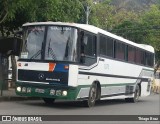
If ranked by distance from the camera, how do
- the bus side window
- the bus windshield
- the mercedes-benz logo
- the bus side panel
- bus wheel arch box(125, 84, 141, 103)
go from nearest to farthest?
the bus side panel → the bus windshield → the mercedes-benz logo → the bus side window → bus wheel arch box(125, 84, 141, 103)

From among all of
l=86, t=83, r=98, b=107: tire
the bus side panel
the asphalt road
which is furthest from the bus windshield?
l=86, t=83, r=98, b=107: tire

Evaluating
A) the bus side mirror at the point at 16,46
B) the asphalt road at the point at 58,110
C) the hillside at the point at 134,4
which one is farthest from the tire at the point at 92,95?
the hillside at the point at 134,4

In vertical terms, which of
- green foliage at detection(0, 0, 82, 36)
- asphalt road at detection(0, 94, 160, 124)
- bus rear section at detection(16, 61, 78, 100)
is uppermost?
green foliage at detection(0, 0, 82, 36)

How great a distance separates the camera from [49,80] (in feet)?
54.1

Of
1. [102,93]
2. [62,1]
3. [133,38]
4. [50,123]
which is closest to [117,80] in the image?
[102,93]

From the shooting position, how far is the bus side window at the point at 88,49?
16.9 meters

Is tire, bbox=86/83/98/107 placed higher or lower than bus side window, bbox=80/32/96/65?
lower

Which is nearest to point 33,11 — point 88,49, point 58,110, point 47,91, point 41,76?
point 88,49

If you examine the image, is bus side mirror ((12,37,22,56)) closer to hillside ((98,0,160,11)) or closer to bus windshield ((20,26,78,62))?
bus windshield ((20,26,78,62))

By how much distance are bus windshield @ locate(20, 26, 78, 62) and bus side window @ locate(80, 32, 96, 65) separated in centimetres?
45

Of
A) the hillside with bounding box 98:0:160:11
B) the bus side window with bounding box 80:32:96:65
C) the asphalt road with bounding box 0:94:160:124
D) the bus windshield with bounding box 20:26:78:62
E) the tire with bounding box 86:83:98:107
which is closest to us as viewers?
the asphalt road with bounding box 0:94:160:124

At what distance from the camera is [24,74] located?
16.9 m

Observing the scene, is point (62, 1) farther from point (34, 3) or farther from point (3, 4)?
point (3, 4)

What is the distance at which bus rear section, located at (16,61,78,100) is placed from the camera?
53.5 ft
